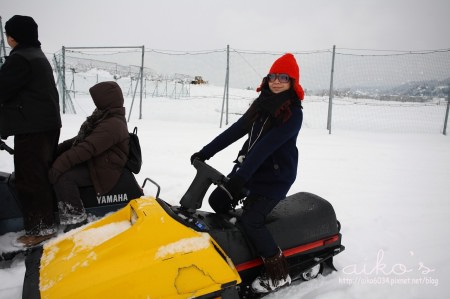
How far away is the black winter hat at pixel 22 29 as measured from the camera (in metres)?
2.47

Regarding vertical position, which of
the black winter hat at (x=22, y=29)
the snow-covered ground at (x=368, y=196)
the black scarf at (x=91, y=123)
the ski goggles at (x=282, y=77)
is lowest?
the snow-covered ground at (x=368, y=196)

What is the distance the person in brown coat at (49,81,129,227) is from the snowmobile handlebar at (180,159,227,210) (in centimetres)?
110

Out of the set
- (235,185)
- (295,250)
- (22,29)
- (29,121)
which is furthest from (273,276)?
(22,29)

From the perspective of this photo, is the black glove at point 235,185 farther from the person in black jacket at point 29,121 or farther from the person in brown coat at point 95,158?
the person in black jacket at point 29,121

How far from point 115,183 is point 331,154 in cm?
501

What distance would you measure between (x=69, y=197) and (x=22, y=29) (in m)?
1.40

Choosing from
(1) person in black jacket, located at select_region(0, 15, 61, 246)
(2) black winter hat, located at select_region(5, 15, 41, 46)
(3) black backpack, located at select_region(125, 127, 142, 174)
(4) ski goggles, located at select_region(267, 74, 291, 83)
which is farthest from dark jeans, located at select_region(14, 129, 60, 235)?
(4) ski goggles, located at select_region(267, 74, 291, 83)

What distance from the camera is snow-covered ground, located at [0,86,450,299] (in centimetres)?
232

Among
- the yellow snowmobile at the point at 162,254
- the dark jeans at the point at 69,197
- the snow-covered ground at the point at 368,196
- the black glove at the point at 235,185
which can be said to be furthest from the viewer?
the dark jeans at the point at 69,197

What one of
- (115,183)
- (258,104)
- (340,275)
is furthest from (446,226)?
(115,183)

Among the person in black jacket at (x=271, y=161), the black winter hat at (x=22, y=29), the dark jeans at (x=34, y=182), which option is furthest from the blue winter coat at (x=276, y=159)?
the black winter hat at (x=22, y=29)

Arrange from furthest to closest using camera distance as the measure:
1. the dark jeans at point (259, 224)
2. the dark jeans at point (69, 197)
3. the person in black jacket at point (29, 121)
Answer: the dark jeans at point (69, 197)
the person in black jacket at point (29, 121)
the dark jeans at point (259, 224)

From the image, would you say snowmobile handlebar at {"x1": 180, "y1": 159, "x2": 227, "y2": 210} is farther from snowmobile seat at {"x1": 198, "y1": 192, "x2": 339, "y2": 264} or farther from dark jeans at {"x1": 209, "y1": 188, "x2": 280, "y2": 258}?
dark jeans at {"x1": 209, "y1": 188, "x2": 280, "y2": 258}

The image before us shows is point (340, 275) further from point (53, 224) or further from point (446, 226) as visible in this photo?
point (53, 224)
